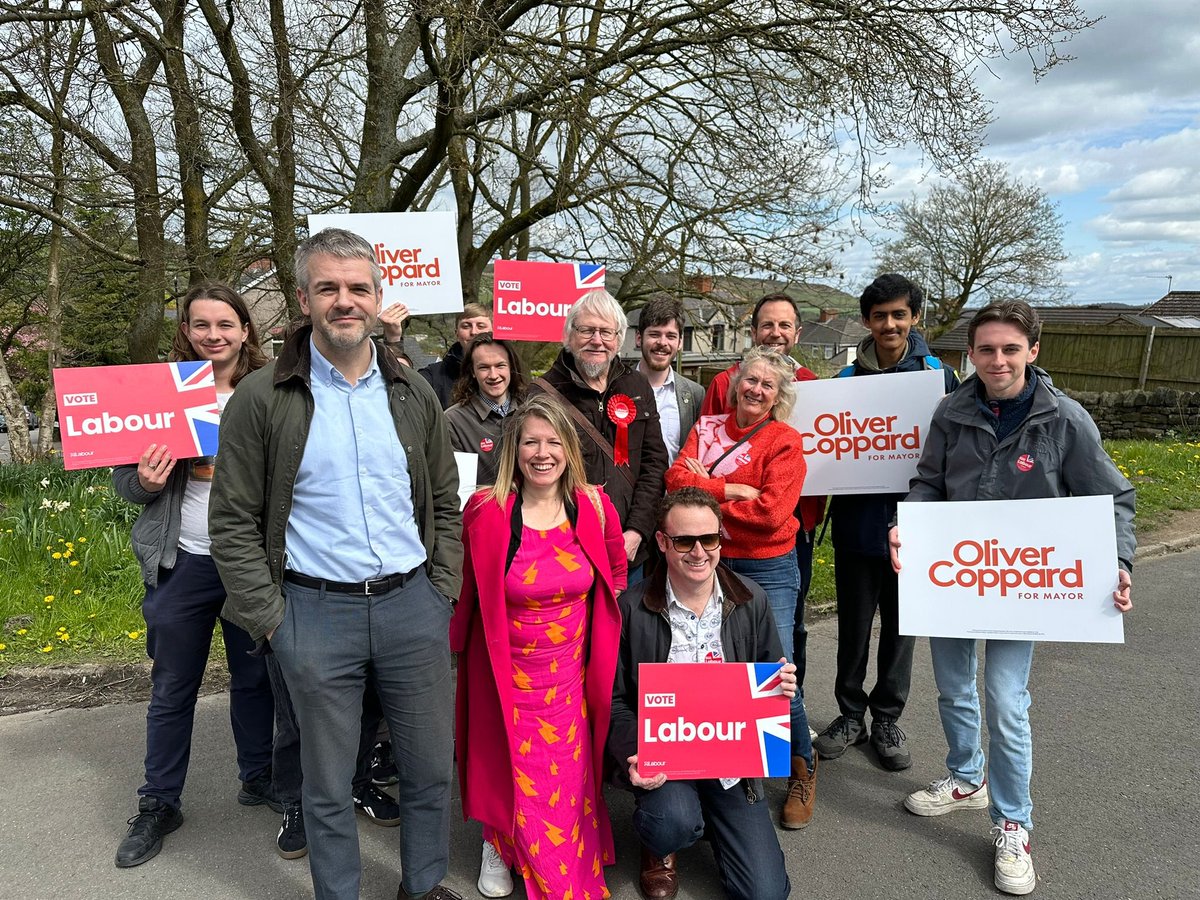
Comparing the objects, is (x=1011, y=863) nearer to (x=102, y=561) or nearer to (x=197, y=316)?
(x=197, y=316)

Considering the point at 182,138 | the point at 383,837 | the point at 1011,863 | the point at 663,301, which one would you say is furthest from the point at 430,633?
the point at 182,138

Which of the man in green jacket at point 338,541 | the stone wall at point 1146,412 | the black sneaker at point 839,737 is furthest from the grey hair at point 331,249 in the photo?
the stone wall at point 1146,412

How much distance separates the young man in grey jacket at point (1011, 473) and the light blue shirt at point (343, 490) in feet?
6.50

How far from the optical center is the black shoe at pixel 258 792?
3256 mm

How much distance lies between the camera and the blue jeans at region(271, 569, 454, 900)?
7.61 feet

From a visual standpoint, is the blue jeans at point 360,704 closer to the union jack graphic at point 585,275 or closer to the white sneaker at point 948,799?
the white sneaker at point 948,799

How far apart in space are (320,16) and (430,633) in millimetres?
7464

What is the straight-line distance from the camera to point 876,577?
362 centimetres

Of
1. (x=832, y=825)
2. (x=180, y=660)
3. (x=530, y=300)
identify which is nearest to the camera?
(x=180, y=660)

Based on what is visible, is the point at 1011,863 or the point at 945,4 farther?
the point at 945,4

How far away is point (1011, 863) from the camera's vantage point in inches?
109

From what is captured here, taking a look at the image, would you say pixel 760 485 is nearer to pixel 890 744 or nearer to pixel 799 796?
pixel 799 796

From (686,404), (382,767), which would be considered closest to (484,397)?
(686,404)

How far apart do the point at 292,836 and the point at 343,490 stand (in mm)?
1601
